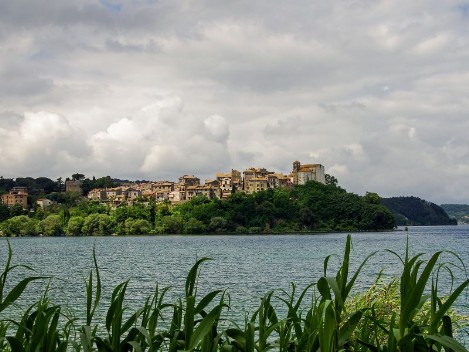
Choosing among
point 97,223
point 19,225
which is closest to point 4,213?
point 19,225

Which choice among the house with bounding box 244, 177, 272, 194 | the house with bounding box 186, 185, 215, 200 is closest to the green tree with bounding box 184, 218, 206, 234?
the house with bounding box 186, 185, 215, 200

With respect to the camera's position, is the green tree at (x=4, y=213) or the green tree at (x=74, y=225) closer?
the green tree at (x=74, y=225)

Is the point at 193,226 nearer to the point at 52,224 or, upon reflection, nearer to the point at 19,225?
the point at 52,224

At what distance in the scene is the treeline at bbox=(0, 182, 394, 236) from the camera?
152m

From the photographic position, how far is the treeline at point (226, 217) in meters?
152

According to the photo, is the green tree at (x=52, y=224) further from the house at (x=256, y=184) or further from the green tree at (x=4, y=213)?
the house at (x=256, y=184)

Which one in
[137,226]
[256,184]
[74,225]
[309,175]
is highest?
[309,175]

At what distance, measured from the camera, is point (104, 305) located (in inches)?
1084

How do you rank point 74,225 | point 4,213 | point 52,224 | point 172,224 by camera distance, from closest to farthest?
point 74,225, point 172,224, point 52,224, point 4,213

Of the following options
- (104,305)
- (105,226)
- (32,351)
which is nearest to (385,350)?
(32,351)

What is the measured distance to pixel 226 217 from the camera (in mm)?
156375

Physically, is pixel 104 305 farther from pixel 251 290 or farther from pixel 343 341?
pixel 343 341

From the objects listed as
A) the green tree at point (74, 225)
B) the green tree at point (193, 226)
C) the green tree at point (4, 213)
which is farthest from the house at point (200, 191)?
the green tree at point (4, 213)

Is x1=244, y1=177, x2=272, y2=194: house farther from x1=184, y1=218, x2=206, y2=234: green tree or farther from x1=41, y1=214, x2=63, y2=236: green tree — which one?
x1=41, y1=214, x2=63, y2=236: green tree
